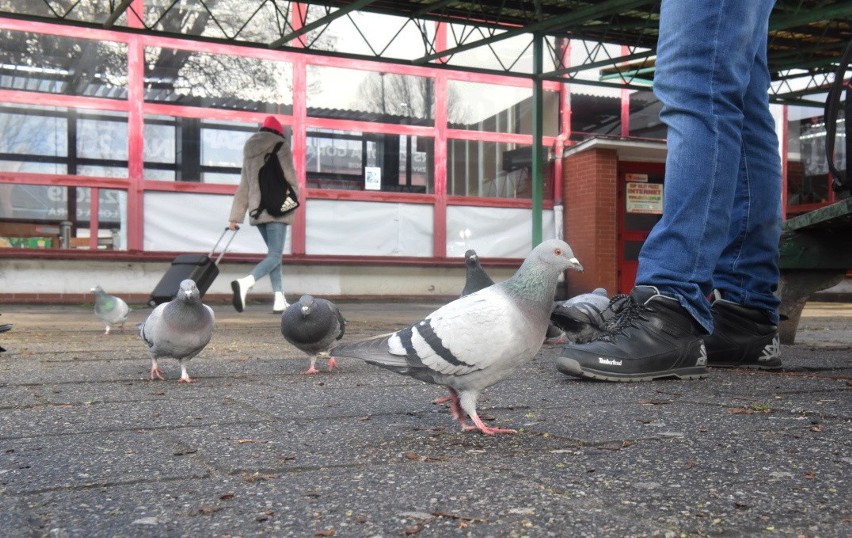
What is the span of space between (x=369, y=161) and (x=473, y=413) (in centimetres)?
1154

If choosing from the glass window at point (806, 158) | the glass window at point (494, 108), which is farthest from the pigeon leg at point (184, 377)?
the glass window at point (806, 158)

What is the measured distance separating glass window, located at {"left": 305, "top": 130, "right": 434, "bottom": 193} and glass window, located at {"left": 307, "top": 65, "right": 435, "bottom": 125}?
0.29 m

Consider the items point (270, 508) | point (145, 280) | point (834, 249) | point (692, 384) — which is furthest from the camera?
point (145, 280)

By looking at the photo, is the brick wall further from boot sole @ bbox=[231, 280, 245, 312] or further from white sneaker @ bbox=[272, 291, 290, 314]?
boot sole @ bbox=[231, 280, 245, 312]

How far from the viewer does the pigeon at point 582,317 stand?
333 centimetres

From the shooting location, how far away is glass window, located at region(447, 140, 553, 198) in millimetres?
14070

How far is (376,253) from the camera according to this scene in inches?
534

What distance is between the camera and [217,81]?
499 inches

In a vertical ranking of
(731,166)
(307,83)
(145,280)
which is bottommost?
(145,280)

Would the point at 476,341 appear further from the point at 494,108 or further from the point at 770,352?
the point at 494,108

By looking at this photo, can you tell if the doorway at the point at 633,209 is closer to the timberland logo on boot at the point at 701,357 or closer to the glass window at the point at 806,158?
the glass window at the point at 806,158

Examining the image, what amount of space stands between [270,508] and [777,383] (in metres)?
2.02

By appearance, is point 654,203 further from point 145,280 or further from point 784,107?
point 145,280

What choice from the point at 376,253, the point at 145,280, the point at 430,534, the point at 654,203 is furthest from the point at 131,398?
the point at 654,203
